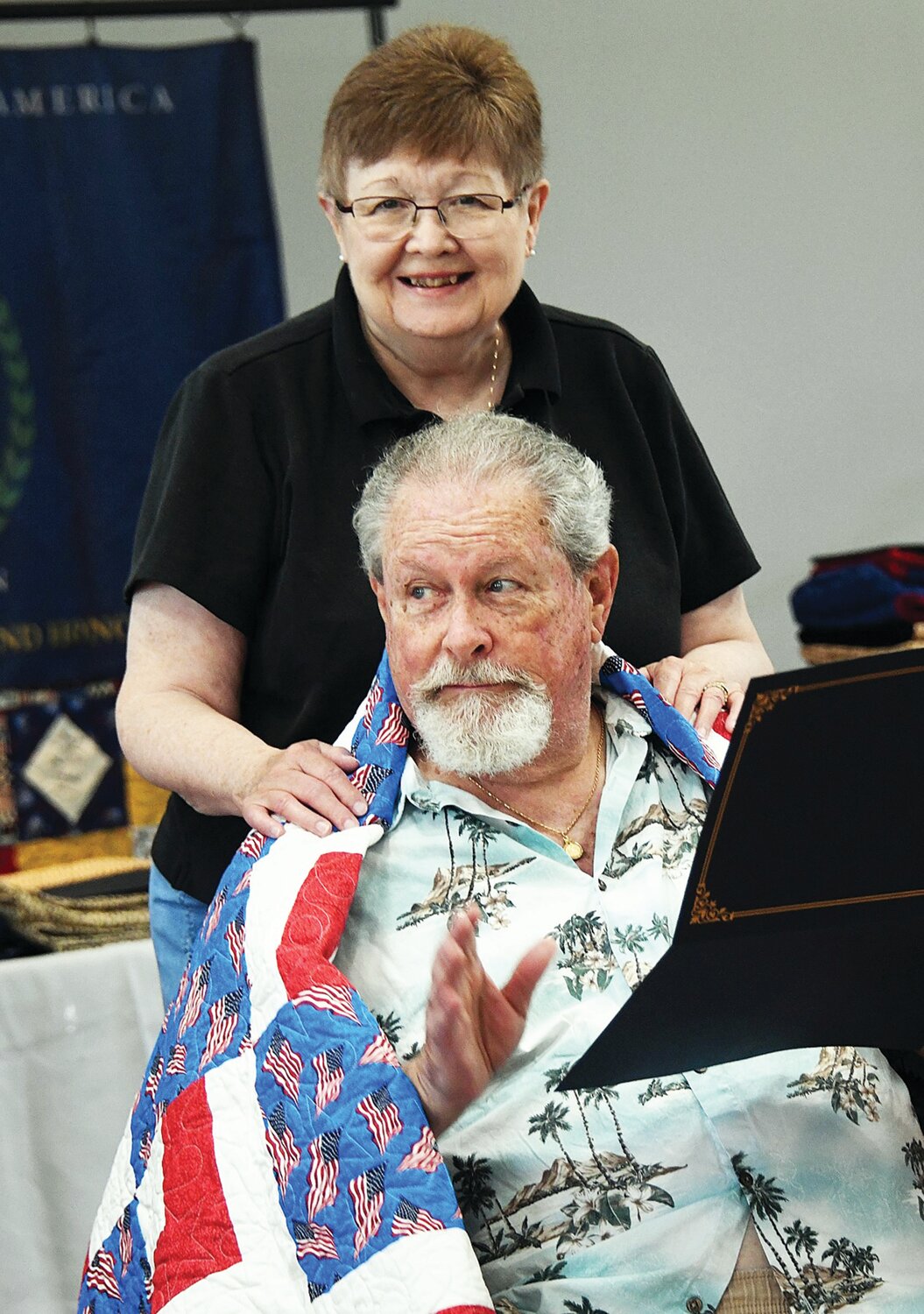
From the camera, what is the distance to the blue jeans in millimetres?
1953

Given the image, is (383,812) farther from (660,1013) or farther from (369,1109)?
(660,1013)

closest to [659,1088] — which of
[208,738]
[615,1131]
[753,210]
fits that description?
[615,1131]

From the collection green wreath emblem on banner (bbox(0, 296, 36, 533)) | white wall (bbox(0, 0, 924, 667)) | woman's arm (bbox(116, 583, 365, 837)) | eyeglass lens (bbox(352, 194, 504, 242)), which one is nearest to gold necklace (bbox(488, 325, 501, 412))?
eyeglass lens (bbox(352, 194, 504, 242))

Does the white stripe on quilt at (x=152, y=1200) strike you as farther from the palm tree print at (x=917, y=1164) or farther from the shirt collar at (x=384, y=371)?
the shirt collar at (x=384, y=371)

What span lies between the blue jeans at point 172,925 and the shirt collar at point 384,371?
0.64 meters

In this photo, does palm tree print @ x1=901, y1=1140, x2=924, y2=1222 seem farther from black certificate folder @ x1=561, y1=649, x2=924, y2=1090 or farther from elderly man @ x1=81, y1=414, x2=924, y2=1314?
black certificate folder @ x1=561, y1=649, x2=924, y2=1090

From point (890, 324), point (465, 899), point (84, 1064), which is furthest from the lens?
point (890, 324)

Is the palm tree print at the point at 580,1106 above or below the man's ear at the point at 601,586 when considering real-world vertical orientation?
below

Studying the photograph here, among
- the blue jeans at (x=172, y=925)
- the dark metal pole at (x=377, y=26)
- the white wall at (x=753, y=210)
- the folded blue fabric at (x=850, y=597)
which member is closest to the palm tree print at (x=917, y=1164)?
the blue jeans at (x=172, y=925)

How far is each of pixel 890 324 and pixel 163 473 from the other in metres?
2.55

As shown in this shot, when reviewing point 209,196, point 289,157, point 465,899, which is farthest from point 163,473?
point 289,157

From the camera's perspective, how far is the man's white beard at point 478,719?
158 centimetres

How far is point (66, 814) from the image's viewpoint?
11.3ft

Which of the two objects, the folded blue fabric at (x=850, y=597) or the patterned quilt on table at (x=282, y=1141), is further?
the folded blue fabric at (x=850, y=597)
